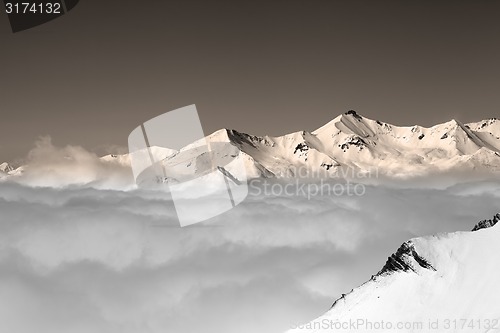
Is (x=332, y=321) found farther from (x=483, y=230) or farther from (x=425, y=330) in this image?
(x=483, y=230)

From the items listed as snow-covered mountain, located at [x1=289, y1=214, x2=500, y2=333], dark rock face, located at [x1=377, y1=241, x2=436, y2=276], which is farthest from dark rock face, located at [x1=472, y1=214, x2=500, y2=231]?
dark rock face, located at [x1=377, y1=241, x2=436, y2=276]

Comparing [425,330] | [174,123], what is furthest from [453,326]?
[174,123]

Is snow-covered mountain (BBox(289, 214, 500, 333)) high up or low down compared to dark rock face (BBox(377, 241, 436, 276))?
down

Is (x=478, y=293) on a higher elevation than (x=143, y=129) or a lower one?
lower

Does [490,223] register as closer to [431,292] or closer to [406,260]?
[406,260]

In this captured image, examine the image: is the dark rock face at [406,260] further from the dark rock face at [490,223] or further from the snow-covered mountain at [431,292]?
the dark rock face at [490,223]

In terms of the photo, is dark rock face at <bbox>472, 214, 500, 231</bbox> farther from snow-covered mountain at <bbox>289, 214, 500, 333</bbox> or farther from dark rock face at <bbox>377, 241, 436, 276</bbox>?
dark rock face at <bbox>377, 241, 436, 276</bbox>

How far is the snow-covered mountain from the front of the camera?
495 feet

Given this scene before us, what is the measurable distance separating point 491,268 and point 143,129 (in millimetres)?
148544

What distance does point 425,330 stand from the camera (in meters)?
148

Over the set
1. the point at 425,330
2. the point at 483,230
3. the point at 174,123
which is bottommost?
the point at 425,330

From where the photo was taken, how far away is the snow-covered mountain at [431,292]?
151000 mm

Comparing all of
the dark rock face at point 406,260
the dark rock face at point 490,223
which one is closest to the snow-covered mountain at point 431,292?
the dark rock face at point 406,260

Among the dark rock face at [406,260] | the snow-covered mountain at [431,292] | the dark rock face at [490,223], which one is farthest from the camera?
the dark rock face at [490,223]
